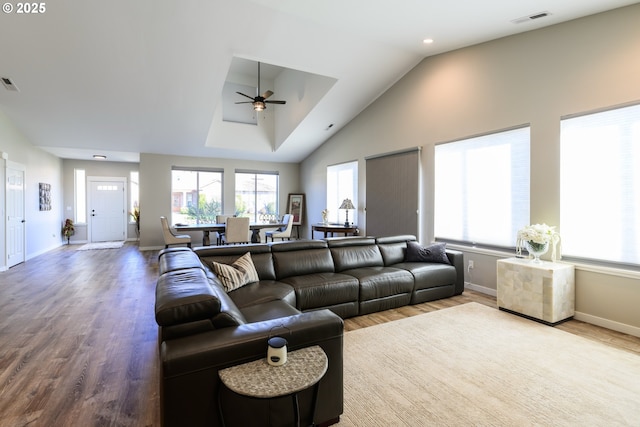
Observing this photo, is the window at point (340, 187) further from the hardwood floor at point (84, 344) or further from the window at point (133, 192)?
the window at point (133, 192)

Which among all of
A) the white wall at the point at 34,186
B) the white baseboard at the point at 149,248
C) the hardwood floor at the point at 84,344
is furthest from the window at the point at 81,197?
the hardwood floor at the point at 84,344

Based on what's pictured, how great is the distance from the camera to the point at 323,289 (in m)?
3.24

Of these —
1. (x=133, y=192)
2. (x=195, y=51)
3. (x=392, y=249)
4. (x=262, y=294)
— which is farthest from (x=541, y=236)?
(x=133, y=192)

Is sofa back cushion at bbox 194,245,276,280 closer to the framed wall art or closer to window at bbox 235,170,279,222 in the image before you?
window at bbox 235,170,279,222

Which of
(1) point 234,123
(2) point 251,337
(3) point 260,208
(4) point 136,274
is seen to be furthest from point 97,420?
(3) point 260,208

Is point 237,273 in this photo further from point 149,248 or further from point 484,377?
point 149,248

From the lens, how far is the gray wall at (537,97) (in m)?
3.16

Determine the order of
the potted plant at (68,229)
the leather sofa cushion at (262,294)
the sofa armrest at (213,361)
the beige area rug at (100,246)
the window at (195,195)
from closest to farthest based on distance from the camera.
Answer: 1. the sofa armrest at (213,361)
2. the leather sofa cushion at (262,294)
3. the beige area rug at (100,246)
4. the window at (195,195)
5. the potted plant at (68,229)

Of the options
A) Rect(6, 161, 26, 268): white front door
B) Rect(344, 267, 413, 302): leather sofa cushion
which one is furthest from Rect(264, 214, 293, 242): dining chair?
Rect(6, 161, 26, 268): white front door

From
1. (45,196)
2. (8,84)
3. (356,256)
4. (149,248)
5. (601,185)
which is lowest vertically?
(149,248)

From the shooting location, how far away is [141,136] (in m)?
6.91

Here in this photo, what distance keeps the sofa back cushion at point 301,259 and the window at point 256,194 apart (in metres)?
5.90

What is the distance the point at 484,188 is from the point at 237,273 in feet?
12.3

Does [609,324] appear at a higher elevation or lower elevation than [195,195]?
lower
